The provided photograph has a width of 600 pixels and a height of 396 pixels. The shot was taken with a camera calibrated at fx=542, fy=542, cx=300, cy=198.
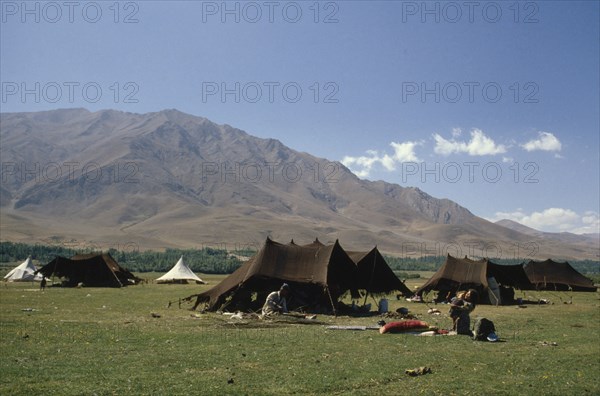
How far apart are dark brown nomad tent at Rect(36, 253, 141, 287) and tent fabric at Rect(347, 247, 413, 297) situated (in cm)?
2497

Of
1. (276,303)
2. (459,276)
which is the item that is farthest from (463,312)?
(459,276)

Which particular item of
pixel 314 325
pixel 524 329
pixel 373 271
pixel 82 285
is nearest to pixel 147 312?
pixel 314 325

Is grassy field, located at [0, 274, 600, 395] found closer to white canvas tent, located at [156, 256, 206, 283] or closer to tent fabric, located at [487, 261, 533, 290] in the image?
tent fabric, located at [487, 261, 533, 290]

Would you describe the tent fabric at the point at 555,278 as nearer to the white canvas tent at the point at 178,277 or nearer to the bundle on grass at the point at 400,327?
the white canvas tent at the point at 178,277

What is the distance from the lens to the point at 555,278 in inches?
1893

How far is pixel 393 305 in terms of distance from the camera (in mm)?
31844

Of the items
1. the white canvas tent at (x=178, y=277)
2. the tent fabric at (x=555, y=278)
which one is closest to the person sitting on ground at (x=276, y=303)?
the white canvas tent at (x=178, y=277)

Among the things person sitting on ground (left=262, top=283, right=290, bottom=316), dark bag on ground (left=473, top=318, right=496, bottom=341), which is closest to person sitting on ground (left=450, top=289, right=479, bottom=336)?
dark bag on ground (left=473, top=318, right=496, bottom=341)

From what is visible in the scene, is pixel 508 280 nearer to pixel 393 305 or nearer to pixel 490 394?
pixel 393 305

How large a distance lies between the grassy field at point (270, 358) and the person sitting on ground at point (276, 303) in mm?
1675

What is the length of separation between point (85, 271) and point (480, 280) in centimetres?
3195

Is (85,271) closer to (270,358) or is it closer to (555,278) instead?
(270,358)

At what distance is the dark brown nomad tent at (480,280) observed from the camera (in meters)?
33.9

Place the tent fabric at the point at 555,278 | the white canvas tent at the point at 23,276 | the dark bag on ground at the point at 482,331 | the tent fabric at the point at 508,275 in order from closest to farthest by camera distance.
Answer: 1. the dark bag on ground at the point at 482,331
2. the tent fabric at the point at 508,275
3. the tent fabric at the point at 555,278
4. the white canvas tent at the point at 23,276
